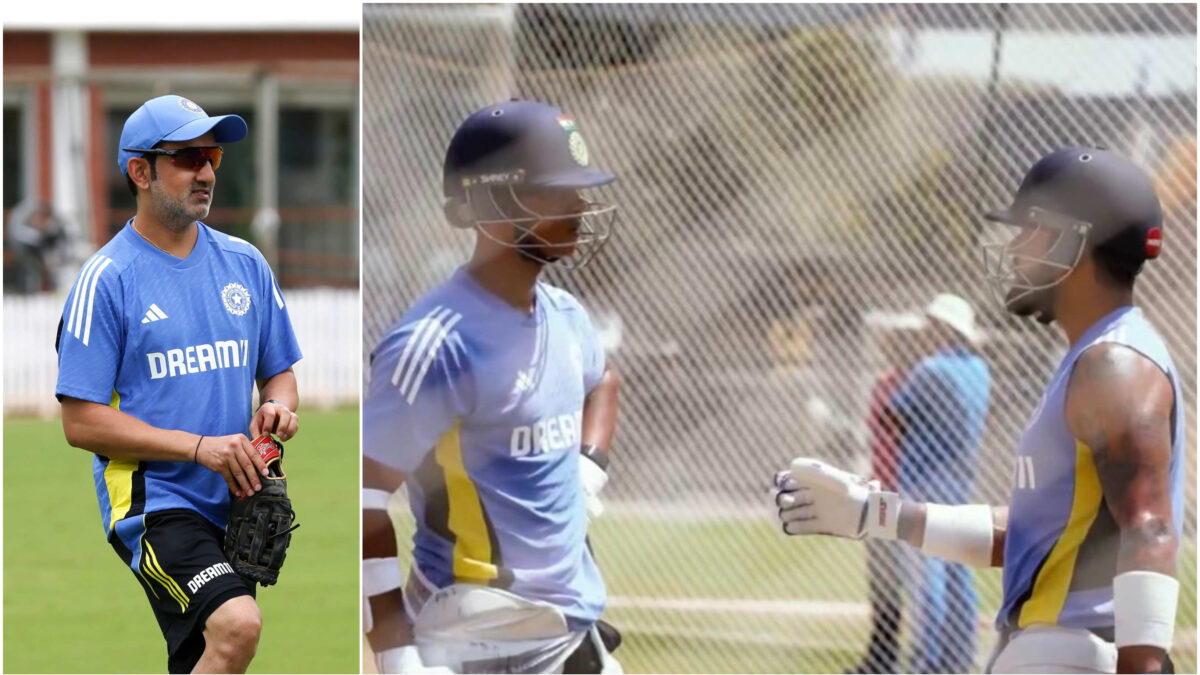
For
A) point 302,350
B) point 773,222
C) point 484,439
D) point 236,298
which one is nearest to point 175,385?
point 236,298

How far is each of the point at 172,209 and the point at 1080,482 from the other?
2.17m

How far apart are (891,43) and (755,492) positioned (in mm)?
2044

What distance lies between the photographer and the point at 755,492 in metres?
6.50

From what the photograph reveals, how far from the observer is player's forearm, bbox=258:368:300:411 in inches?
136

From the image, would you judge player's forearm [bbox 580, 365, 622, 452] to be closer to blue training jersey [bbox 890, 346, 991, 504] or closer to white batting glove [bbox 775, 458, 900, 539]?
white batting glove [bbox 775, 458, 900, 539]

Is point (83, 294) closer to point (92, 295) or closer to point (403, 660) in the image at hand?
point (92, 295)

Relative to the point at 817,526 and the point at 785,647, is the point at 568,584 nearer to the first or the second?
the point at 817,526

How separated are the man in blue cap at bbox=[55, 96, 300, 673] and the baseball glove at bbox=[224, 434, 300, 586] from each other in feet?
0.12

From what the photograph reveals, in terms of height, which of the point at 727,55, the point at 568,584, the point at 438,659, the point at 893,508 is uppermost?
the point at 727,55

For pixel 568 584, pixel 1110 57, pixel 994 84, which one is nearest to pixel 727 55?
pixel 994 84

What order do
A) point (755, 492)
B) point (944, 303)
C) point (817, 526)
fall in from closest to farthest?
point (817, 526) < point (944, 303) < point (755, 492)

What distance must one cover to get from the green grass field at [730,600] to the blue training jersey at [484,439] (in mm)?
1903

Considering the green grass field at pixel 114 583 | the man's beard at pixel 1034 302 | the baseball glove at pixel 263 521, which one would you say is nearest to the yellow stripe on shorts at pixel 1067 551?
the man's beard at pixel 1034 302

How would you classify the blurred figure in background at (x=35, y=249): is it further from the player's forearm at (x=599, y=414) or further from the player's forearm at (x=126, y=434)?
the player's forearm at (x=126, y=434)
